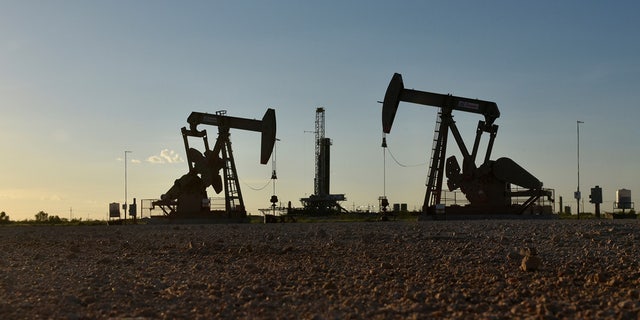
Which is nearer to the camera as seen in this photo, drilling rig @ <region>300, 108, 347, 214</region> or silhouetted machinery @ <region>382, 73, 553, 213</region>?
silhouetted machinery @ <region>382, 73, 553, 213</region>

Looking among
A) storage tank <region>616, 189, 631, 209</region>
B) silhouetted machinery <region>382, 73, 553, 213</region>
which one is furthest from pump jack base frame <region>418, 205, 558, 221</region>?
storage tank <region>616, 189, 631, 209</region>

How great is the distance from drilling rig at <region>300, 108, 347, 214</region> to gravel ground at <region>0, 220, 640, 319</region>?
221 ft

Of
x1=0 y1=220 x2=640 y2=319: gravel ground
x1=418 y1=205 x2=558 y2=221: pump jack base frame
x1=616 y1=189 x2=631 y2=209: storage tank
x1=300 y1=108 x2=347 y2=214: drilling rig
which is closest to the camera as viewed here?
x1=0 y1=220 x2=640 y2=319: gravel ground

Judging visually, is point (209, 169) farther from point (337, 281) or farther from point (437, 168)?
point (337, 281)

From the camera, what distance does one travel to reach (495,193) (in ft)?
149

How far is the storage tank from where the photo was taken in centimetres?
4881

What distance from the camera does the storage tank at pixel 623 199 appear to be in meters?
48.8

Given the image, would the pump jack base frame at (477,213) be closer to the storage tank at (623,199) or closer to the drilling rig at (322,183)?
the storage tank at (623,199)

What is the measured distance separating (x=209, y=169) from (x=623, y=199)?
82.1ft

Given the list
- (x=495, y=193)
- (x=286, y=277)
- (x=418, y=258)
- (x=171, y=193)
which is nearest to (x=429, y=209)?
(x=495, y=193)

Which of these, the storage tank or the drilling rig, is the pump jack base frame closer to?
the storage tank

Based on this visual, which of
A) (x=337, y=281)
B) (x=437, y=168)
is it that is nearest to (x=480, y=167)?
(x=437, y=168)

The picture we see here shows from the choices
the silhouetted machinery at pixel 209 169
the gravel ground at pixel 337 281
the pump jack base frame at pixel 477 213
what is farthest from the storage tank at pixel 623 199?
the gravel ground at pixel 337 281

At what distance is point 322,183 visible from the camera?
97938 mm
